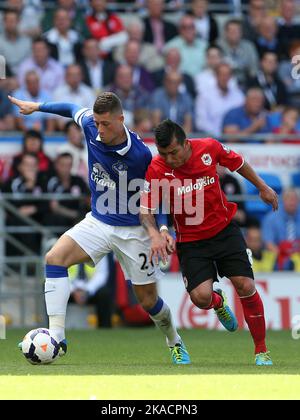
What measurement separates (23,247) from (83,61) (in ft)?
12.2

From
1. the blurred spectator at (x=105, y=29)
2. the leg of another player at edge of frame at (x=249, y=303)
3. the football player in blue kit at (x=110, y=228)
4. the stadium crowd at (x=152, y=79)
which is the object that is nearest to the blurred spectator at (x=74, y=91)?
the stadium crowd at (x=152, y=79)

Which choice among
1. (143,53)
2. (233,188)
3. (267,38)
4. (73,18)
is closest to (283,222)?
(233,188)

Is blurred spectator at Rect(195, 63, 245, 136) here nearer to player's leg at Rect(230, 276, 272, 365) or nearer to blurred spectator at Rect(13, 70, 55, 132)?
blurred spectator at Rect(13, 70, 55, 132)

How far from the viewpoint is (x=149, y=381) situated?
838 centimetres

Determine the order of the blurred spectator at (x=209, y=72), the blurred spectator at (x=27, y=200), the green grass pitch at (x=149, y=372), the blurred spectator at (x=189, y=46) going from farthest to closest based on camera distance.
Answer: the blurred spectator at (x=189, y=46)
the blurred spectator at (x=209, y=72)
the blurred spectator at (x=27, y=200)
the green grass pitch at (x=149, y=372)

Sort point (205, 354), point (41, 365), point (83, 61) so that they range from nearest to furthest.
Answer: point (41, 365), point (205, 354), point (83, 61)

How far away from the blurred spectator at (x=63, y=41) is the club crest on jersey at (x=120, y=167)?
8.82 metres

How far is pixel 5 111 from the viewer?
17.8 meters

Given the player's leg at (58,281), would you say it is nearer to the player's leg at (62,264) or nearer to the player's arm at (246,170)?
the player's leg at (62,264)

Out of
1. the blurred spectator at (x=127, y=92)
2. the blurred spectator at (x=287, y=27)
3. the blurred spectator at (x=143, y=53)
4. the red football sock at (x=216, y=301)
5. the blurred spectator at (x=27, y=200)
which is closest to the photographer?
the red football sock at (x=216, y=301)

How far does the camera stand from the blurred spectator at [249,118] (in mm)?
18328

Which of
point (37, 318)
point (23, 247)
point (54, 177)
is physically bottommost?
point (37, 318)

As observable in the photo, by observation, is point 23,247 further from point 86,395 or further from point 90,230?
point 86,395

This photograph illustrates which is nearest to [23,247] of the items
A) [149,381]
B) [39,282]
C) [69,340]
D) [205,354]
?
[39,282]
